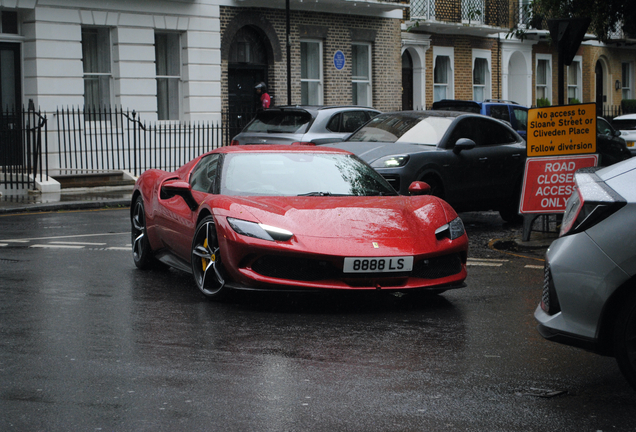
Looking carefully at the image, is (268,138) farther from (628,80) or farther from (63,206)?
(628,80)

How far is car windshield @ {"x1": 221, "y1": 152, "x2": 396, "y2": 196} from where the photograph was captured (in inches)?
316

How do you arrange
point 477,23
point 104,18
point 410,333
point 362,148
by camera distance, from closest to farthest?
1. point 410,333
2. point 362,148
3. point 104,18
4. point 477,23

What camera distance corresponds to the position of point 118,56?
22.5m

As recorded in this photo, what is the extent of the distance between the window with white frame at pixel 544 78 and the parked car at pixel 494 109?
15.0m

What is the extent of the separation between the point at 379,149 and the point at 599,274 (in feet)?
26.7

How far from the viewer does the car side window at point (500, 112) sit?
880 inches

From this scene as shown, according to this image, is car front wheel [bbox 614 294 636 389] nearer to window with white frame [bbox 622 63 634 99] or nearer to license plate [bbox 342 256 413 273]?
license plate [bbox 342 256 413 273]

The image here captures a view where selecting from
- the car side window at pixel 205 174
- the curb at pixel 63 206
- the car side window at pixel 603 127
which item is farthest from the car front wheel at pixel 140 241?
the car side window at pixel 603 127

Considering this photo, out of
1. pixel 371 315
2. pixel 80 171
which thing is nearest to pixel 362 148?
pixel 371 315

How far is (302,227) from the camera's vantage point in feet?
23.2

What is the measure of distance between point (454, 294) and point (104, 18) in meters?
16.3

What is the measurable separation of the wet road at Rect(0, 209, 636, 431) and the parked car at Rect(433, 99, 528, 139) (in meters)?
13.9

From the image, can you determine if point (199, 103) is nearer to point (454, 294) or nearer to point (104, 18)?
point (104, 18)

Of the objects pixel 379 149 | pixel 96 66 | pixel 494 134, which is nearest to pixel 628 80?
pixel 96 66
